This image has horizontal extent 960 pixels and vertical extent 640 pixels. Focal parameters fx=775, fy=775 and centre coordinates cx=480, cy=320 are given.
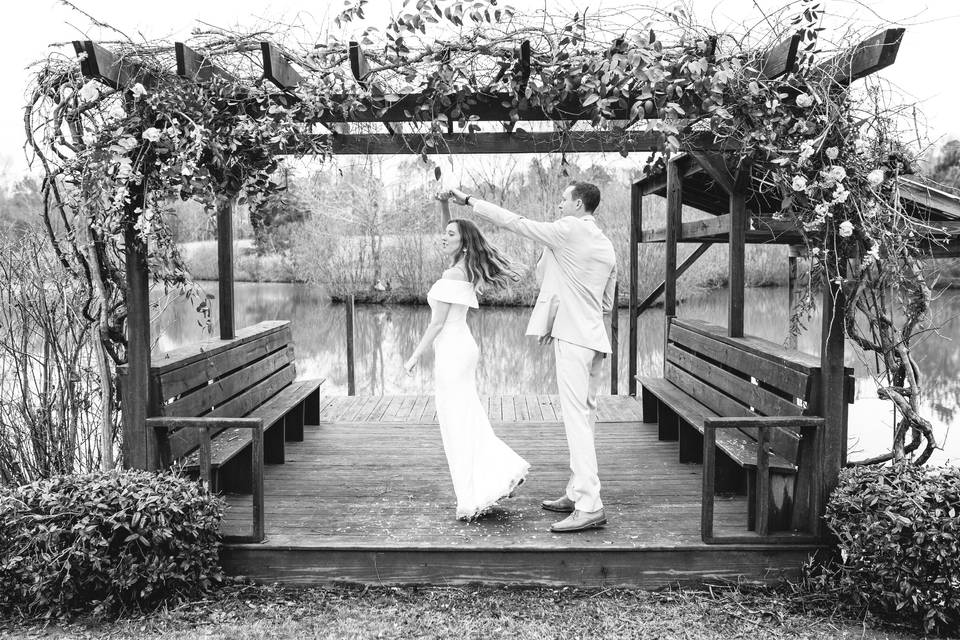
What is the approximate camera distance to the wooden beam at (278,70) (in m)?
3.62

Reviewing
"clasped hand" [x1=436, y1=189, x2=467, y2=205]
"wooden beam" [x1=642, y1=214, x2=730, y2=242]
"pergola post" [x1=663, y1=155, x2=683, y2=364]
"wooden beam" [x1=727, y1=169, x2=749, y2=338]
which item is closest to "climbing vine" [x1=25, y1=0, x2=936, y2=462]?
"clasped hand" [x1=436, y1=189, x2=467, y2=205]

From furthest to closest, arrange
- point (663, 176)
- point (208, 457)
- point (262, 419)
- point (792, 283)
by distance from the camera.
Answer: point (792, 283)
point (663, 176)
point (262, 419)
point (208, 457)

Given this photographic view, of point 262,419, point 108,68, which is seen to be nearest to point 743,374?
point 262,419

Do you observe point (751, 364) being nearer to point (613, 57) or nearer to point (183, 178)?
point (613, 57)

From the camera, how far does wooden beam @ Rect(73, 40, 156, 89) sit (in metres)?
3.45

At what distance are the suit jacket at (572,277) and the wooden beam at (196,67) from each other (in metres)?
1.44

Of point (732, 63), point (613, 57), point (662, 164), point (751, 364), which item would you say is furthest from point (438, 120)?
point (751, 364)

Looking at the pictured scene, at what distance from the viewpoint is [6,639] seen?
3447 millimetres

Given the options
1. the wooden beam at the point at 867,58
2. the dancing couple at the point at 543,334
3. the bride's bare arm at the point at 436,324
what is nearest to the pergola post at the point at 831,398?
the wooden beam at the point at 867,58

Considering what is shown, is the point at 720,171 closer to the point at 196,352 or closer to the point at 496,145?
the point at 496,145

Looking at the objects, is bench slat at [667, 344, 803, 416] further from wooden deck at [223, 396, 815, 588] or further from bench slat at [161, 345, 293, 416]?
bench slat at [161, 345, 293, 416]

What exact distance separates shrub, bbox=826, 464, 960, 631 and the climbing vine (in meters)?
0.48

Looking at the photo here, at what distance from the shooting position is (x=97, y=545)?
3.50 metres

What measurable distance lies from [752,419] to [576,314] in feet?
3.33
